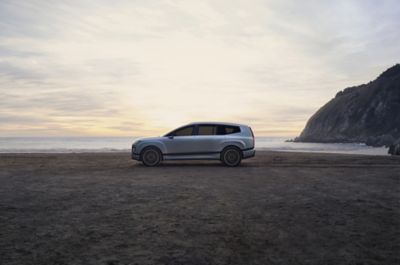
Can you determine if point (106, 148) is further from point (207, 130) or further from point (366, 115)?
point (366, 115)

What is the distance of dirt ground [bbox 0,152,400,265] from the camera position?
445 centimetres

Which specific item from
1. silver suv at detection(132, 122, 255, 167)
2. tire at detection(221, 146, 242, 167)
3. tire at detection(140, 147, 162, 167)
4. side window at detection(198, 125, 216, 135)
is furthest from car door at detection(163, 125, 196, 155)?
tire at detection(221, 146, 242, 167)

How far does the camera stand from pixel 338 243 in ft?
16.0

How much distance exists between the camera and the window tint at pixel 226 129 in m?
15.7

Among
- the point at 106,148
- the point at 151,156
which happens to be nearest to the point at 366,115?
the point at 106,148

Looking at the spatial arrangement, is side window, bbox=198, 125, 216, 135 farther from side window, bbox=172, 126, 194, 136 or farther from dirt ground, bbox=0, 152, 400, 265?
dirt ground, bbox=0, 152, 400, 265

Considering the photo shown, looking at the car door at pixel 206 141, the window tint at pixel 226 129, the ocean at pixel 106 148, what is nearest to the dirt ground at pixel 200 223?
the car door at pixel 206 141

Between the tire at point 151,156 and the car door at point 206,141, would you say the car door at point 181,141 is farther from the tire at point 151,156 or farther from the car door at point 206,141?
the tire at point 151,156

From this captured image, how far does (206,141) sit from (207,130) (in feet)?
1.57

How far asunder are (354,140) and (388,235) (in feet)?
400

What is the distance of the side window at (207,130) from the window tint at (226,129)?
0.22m

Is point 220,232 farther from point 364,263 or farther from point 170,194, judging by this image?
point 170,194

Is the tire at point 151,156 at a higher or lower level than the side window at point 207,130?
lower

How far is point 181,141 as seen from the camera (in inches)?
613
